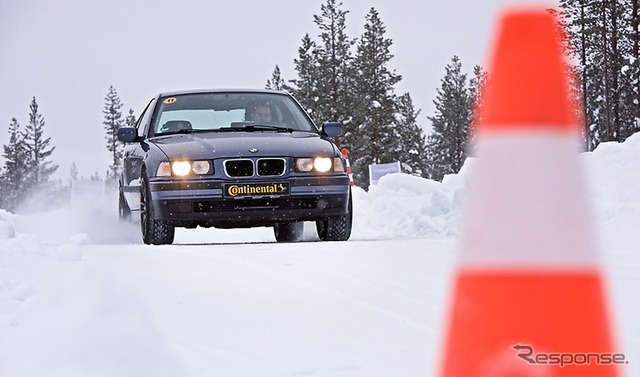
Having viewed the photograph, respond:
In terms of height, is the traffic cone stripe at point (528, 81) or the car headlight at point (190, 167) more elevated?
the traffic cone stripe at point (528, 81)

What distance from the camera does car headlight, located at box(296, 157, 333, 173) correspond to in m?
8.04

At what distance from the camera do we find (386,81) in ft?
207

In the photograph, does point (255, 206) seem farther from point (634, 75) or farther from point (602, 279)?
point (634, 75)

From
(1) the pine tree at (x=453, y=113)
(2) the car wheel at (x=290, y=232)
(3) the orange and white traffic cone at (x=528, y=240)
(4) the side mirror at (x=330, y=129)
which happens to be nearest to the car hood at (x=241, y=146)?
(4) the side mirror at (x=330, y=129)

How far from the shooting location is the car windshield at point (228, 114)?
905 cm

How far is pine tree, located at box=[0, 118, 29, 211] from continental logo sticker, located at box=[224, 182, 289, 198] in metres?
92.4

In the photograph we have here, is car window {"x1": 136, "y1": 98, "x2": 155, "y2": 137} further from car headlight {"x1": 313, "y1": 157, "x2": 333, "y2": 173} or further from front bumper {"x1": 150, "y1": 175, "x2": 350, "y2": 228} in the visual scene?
car headlight {"x1": 313, "y1": 157, "x2": 333, "y2": 173}

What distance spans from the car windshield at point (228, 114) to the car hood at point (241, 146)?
1.38ft

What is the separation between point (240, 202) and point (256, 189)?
18 centimetres

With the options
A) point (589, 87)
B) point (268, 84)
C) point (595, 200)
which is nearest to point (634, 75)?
point (589, 87)

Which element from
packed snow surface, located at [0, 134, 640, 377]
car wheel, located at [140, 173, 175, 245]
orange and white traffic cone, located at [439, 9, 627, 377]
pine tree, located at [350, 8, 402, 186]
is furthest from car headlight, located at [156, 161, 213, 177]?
pine tree, located at [350, 8, 402, 186]

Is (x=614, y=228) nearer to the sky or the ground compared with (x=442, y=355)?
nearer to the ground

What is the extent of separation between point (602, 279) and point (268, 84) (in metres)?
80.1

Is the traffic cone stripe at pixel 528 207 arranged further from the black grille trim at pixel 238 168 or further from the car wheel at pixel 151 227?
the car wheel at pixel 151 227
